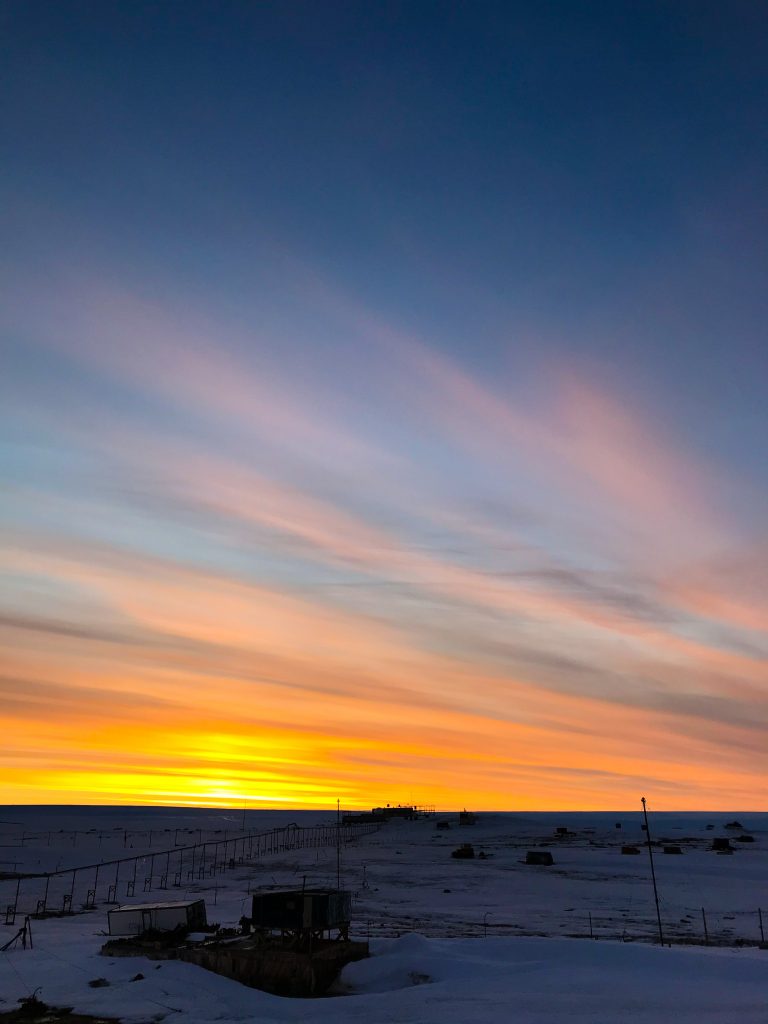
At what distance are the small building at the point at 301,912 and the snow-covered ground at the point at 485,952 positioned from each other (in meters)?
2.00

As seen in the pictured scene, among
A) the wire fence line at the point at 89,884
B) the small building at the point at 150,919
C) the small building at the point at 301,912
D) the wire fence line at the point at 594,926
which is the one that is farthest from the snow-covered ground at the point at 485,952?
the wire fence line at the point at 89,884

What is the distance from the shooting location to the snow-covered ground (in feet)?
74.3

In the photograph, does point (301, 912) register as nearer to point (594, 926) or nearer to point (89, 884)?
point (594, 926)

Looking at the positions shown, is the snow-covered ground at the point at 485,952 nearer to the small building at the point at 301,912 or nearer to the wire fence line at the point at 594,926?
the wire fence line at the point at 594,926

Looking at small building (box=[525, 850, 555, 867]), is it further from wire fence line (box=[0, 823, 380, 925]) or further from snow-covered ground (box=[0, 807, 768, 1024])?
wire fence line (box=[0, 823, 380, 925])

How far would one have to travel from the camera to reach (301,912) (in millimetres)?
30594

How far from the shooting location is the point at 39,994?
2670 cm

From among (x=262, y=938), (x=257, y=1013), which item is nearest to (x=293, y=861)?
(x=262, y=938)

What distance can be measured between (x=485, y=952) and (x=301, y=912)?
23.0ft

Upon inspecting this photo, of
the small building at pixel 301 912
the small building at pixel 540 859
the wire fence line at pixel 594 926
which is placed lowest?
the wire fence line at pixel 594 926

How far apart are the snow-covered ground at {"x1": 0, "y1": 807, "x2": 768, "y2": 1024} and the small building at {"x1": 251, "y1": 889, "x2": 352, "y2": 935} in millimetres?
2003

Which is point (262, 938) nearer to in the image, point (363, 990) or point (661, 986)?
point (363, 990)

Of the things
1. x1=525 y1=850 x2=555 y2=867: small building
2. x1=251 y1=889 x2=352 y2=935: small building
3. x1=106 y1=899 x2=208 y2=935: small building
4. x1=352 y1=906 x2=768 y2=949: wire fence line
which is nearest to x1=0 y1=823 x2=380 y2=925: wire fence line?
x1=106 y1=899 x2=208 y2=935: small building

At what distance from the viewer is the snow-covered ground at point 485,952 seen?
2266 centimetres
